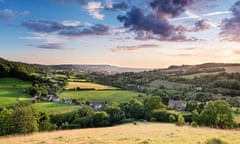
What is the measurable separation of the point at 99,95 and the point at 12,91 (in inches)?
1209

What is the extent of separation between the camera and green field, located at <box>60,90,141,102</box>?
3618 inches

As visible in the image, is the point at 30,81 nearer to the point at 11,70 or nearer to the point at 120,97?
the point at 11,70

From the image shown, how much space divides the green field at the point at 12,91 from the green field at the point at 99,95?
543 inches

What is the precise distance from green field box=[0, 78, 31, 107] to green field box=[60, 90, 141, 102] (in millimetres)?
13796

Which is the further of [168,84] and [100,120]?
[168,84]

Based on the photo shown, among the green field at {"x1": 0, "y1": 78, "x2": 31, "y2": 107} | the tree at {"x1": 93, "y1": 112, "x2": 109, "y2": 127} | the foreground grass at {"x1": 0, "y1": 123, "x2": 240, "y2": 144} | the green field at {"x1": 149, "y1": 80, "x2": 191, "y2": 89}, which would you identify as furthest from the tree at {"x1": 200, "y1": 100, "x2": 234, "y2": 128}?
the green field at {"x1": 149, "y1": 80, "x2": 191, "y2": 89}

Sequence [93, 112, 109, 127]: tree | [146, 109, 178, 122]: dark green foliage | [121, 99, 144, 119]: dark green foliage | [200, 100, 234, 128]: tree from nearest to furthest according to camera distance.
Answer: [200, 100, 234, 128]: tree → [146, 109, 178, 122]: dark green foliage → [93, 112, 109, 127]: tree → [121, 99, 144, 119]: dark green foliage

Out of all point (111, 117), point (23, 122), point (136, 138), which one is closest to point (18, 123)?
point (23, 122)

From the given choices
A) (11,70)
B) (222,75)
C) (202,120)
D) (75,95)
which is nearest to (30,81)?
(11,70)

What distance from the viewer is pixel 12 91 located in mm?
90625

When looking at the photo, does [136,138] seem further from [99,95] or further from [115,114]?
[99,95]

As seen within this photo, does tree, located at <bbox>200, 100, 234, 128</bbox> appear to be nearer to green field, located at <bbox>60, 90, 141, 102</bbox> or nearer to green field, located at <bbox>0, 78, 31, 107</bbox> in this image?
green field, located at <bbox>60, 90, 141, 102</bbox>

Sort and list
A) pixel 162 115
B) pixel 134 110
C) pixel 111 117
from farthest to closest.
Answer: pixel 134 110 < pixel 111 117 < pixel 162 115

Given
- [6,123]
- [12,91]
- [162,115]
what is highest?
[12,91]
